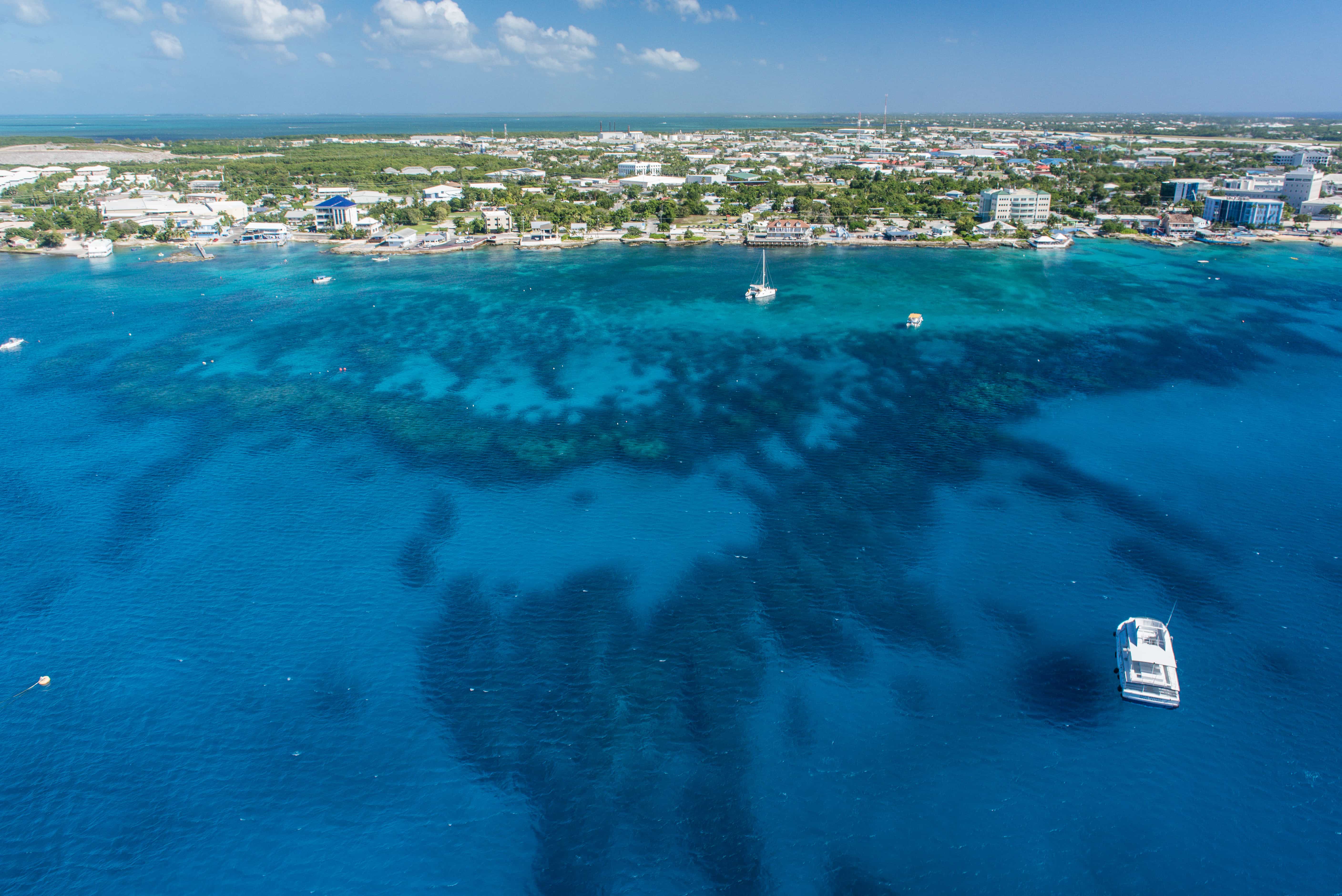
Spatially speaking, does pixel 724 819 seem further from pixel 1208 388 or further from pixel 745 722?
pixel 1208 388

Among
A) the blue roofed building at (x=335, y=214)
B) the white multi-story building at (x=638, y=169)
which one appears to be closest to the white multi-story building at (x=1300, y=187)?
the white multi-story building at (x=638, y=169)

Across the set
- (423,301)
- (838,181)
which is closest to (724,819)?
(423,301)

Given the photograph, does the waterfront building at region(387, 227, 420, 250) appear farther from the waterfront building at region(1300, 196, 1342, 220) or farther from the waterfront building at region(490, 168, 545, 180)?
the waterfront building at region(1300, 196, 1342, 220)

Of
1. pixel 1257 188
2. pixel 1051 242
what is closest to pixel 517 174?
pixel 1051 242

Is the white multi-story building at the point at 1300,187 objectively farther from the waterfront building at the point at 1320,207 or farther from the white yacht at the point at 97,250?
the white yacht at the point at 97,250

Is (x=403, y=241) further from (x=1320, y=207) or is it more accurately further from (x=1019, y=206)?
(x=1320, y=207)

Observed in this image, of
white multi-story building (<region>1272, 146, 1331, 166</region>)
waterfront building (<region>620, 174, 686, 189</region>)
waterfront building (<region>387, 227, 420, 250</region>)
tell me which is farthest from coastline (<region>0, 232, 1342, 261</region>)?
white multi-story building (<region>1272, 146, 1331, 166</region>)
